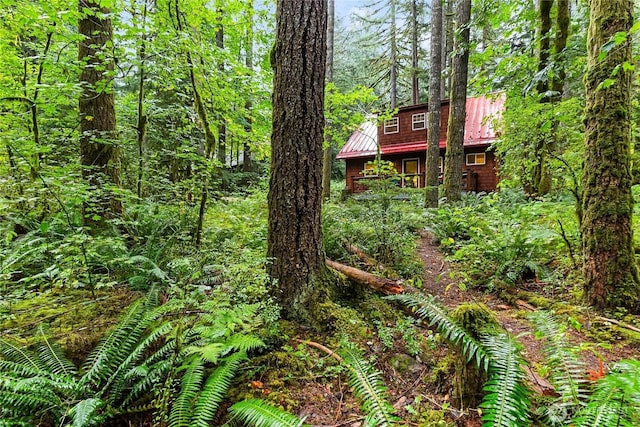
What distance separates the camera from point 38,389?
177 cm

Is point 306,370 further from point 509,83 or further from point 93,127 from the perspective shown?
point 509,83

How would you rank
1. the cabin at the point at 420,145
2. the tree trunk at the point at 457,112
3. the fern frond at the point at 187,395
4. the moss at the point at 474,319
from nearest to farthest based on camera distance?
the fern frond at the point at 187,395
the moss at the point at 474,319
the tree trunk at the point at 457,112
the cabin at the point at 420,145

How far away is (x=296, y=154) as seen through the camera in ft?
8.84

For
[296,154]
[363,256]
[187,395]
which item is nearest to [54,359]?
[187,395]

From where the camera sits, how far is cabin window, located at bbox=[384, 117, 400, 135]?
1850 cm

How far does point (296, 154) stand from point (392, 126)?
17.4 m

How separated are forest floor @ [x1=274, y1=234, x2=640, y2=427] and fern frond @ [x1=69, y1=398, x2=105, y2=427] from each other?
38.9 inches

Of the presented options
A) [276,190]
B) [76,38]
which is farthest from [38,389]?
[76,38]

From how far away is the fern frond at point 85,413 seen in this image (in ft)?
5.27

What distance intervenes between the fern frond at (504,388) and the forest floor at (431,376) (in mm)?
164

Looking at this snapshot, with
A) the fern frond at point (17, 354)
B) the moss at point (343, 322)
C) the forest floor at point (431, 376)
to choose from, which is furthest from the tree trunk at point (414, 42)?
the fern frond at point (17, 354)

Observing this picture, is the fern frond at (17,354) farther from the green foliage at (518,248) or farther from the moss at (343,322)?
the green foliage at (518,248)

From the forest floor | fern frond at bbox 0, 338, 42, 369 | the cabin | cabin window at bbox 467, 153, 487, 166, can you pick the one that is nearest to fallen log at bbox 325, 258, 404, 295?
the forest floor

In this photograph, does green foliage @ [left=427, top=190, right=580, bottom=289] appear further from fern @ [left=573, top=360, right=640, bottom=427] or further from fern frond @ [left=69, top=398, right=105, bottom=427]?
fern frond @ [left=69, top=398, right=105, bottom=427]
